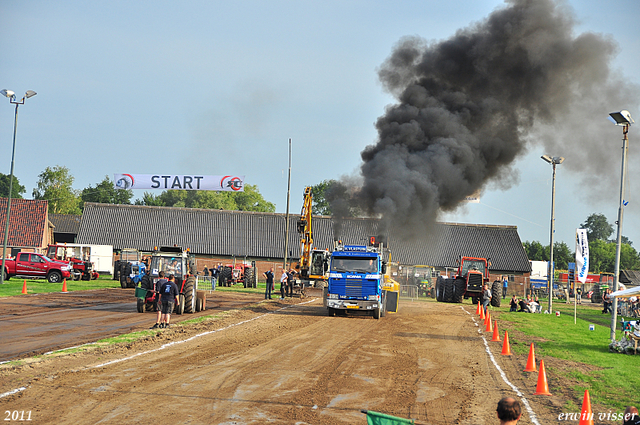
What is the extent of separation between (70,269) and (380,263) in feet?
86.1

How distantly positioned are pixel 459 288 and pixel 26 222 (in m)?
42.9

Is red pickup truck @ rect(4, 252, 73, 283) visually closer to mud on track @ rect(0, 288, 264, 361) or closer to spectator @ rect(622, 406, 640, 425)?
mud on track @ rect(0, 288, 264, 361)

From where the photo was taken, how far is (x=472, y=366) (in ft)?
44.9

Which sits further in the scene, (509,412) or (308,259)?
(308,259)

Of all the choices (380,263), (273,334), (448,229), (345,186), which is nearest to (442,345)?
(273,334)

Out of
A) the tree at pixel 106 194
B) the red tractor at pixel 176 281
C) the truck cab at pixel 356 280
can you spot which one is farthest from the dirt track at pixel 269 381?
the tree at pixel 106 194

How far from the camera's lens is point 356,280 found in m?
24.2

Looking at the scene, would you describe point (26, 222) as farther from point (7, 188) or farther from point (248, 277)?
point (7, 188)

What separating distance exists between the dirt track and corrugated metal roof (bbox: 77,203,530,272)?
46835 mm

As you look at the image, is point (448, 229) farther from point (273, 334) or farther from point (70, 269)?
point (273, 334)

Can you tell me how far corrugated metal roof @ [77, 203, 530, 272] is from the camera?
6494 centimetres


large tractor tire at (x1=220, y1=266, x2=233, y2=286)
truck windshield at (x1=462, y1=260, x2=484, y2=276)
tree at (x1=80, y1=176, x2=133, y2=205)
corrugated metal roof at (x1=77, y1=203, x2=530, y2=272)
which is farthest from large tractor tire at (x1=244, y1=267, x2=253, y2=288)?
tree at (x1=80, y1=176, x2=133, y2=205)

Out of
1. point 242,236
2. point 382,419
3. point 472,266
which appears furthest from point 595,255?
point 382,419

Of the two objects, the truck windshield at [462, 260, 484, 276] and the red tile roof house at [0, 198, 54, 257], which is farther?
the red tile roof house at [0, 198, 54, 257]
